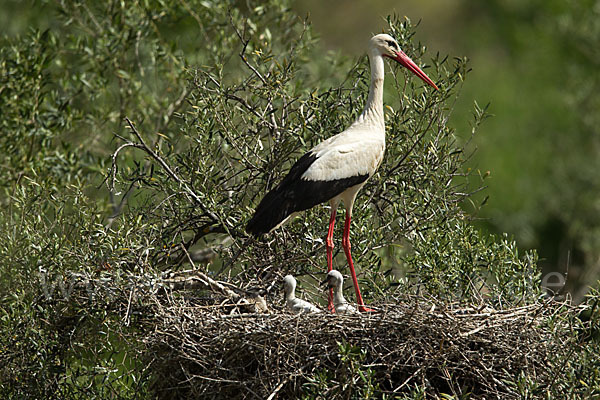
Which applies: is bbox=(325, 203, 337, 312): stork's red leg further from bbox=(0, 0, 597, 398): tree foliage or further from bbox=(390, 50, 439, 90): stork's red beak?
bbox=(390, 50, 439, 90): stork's red beak

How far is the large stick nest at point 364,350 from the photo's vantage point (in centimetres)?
600

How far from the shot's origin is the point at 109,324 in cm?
673

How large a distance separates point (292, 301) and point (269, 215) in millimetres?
637

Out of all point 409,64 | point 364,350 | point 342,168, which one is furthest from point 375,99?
point 364,350

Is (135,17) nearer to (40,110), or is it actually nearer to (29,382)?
(40,110)

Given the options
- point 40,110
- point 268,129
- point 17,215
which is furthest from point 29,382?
point 40,110

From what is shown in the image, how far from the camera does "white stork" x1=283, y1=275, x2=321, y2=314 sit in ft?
21.4

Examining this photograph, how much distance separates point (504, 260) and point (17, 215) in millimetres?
3663

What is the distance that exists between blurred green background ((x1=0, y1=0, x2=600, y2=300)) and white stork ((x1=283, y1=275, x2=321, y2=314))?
4.87m

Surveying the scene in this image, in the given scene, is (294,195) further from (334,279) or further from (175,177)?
(175,177)

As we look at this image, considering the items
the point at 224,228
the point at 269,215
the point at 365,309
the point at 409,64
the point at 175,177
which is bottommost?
the point at 365,309

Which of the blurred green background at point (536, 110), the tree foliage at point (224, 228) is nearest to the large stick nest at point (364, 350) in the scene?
the tree foliage at point (224, 228)

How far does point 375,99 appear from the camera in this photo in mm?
7465

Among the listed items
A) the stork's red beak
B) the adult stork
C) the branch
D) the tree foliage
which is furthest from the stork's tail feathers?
the stork's red beak
